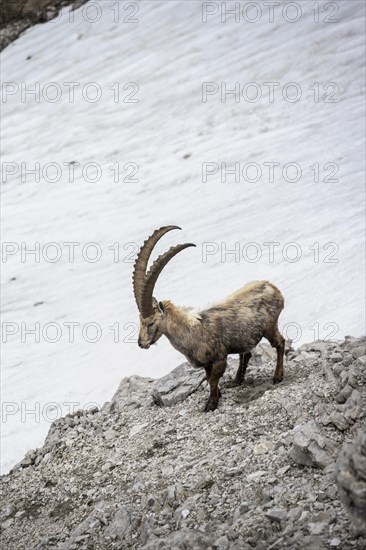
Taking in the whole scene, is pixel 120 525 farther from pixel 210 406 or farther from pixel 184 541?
pixel 210 406

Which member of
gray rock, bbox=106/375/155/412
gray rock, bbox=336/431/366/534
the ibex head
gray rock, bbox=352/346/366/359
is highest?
the ibex head

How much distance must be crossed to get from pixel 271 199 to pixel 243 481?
16.4 m

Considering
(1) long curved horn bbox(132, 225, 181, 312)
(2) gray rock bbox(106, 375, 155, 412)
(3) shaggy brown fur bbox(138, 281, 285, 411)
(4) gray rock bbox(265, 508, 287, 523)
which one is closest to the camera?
(4) gray rock bbox(265, 508, 287, 523)

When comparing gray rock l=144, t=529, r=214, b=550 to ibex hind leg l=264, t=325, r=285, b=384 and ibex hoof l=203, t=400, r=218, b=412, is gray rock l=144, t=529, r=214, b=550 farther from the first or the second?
ibex hind leg l=264, t=325, r=285, b=384

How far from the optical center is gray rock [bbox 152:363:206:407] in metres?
11.6

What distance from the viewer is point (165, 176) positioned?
26016 mm

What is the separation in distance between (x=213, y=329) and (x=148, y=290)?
1220 mm

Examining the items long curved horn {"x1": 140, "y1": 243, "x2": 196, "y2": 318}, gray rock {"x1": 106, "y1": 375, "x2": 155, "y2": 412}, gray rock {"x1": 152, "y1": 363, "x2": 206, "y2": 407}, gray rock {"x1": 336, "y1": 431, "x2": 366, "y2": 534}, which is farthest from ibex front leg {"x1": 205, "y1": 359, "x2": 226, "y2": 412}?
gray rock {"x1": 336, "y1": 431, "x2": 366, "y2": 534}

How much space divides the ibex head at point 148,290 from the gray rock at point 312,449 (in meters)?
2.99

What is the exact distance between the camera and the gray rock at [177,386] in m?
11.6

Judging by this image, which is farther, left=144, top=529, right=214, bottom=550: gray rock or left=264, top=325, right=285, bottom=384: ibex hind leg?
left=264, top=325, right=285, bottom=384: ibex hind leg

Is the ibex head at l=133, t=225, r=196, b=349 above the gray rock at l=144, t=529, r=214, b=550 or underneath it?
above

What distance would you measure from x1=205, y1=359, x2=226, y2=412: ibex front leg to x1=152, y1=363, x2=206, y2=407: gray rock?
2.69ft

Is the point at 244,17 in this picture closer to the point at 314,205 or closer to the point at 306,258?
the point at 314,205
